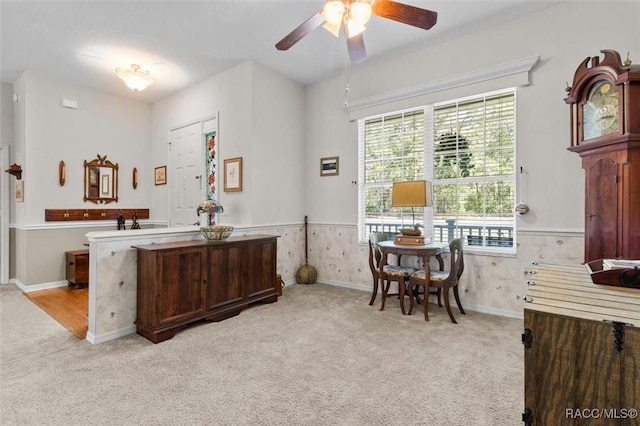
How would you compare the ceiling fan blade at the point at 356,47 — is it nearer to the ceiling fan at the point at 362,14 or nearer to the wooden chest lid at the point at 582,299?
the ceiling fan at the point at 362,14

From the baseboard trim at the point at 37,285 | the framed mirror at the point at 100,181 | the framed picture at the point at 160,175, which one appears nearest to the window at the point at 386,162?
the framed picture at the point at 160,175

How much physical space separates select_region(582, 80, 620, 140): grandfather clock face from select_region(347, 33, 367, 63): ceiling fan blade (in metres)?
1.69

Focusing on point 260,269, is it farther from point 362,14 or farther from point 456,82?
point 456,82

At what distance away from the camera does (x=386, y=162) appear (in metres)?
4.05

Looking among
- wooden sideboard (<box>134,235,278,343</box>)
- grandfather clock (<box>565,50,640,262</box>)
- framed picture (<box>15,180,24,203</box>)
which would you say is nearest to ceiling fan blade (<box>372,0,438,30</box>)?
grandfather clock (<box>565,50,640,262</box>)

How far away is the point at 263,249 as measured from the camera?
3.58 m

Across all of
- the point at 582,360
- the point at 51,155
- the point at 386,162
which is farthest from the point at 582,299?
the point at 51,155

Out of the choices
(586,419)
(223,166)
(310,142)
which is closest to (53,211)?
(223,166)

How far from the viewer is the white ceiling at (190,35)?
9.66ft

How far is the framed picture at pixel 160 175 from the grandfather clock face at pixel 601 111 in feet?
18.1

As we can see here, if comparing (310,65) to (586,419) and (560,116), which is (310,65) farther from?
(586,419)

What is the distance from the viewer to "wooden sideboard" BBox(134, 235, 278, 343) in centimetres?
A: 263

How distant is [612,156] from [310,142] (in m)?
3.45

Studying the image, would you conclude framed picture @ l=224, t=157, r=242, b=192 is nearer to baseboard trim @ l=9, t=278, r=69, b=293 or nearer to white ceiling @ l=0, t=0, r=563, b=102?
white ceiling @ l=0, t=0, r=563, b=102
